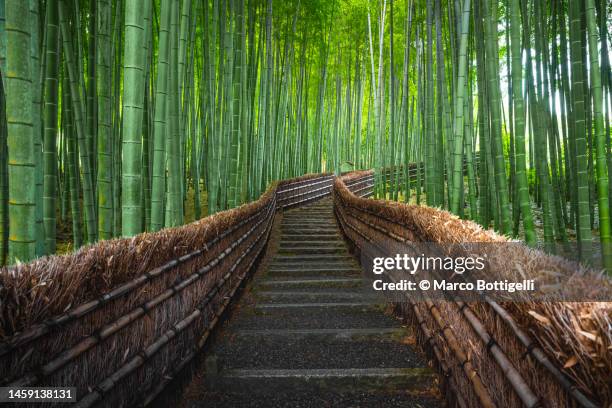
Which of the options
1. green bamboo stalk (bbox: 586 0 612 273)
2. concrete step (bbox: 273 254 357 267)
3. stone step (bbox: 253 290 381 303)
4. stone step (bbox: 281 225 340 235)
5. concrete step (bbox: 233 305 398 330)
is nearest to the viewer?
green bamboo stalk (bbox: 586 0 612 273)

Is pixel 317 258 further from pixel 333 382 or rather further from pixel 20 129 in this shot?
pixel 20 129

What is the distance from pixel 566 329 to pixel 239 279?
8.42 feet

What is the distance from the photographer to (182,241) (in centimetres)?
190

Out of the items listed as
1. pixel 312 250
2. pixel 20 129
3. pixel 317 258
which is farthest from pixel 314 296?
pixel 20 129

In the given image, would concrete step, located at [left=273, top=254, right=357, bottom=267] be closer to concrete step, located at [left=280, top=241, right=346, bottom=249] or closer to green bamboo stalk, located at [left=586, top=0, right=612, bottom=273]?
concrete step, located at [left=280, top=241, right=346, bottom=249]

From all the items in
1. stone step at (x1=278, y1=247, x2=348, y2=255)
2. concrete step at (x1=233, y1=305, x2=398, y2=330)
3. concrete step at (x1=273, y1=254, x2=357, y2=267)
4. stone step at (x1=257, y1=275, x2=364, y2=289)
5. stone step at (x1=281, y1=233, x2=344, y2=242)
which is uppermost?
stone step at (x1=281, y1=233, x2=344, y2=242)

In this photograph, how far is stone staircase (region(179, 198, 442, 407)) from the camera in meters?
1.77

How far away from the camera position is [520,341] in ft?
3.43

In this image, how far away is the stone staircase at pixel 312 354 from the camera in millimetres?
1774

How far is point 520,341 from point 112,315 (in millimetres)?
1198

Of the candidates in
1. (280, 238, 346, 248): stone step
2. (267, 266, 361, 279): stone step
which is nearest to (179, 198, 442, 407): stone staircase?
(267, 266, 361, 279): stone step

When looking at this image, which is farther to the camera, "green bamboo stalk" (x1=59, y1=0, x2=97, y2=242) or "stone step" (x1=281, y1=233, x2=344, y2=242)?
"stone step" (x1=281, y1=233, x2=344, y2=242)

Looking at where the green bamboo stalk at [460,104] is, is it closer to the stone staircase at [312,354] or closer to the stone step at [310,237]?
the stone staircase at [312,354]

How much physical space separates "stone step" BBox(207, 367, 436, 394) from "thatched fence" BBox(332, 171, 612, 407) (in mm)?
142
